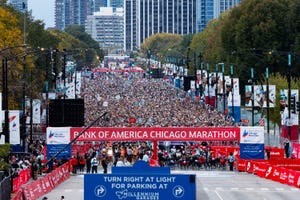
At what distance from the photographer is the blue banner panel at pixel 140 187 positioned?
2909cm

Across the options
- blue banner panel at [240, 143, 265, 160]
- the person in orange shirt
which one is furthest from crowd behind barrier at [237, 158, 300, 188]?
the person in orange shirt

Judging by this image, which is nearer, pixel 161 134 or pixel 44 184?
pixel 44 184

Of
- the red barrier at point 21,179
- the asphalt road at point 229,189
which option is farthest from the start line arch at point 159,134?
the red barrier at point 21,179

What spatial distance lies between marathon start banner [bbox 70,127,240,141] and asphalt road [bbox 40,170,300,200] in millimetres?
5791

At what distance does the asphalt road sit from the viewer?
144 ft

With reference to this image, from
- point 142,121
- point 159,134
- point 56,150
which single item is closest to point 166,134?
point 159,134

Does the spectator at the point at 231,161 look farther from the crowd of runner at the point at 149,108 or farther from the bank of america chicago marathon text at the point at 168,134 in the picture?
the crowd of runner at the point at 149,108

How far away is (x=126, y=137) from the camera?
62.9 meters

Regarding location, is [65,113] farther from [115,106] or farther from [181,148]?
[115,106]

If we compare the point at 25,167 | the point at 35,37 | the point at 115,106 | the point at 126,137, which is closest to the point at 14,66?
the point at 126,137

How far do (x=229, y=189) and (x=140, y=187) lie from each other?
18915 millimetres

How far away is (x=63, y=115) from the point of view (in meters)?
69.8

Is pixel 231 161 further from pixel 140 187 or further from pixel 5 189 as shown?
pixel 140 187

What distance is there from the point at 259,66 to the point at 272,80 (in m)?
28.9
